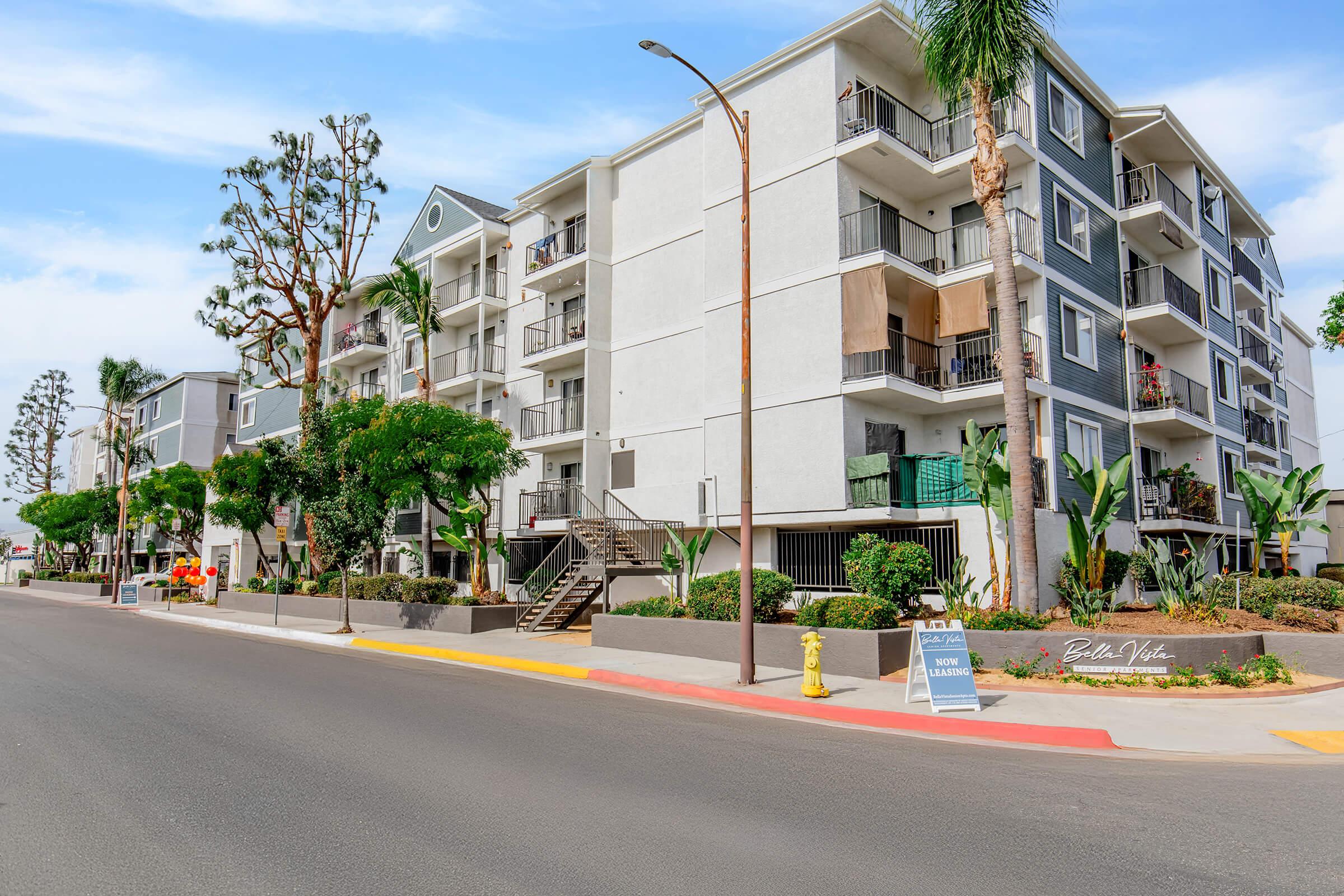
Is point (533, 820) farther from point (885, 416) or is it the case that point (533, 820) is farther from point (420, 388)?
point (420, 388)

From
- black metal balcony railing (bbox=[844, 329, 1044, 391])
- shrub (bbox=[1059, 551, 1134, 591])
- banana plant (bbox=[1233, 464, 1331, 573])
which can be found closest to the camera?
shrub (bbox=[1059, 551, 1134, 591])

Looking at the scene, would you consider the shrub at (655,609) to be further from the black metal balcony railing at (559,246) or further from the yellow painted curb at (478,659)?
Result: the black metal balcony railing at (559,246)

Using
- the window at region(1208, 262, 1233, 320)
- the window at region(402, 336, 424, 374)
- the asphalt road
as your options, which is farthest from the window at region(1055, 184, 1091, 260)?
the window at region(402, 336, 424, 374)

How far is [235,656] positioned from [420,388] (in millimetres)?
15650

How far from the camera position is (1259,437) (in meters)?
32.5

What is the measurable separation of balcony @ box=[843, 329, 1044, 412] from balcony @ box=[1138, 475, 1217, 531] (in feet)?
22.0

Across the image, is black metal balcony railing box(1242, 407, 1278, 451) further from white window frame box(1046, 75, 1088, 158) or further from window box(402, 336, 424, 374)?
window box(402, 336, 424, 374)

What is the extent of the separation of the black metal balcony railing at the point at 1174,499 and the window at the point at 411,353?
2697 cm

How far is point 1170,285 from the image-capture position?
85.9 feet

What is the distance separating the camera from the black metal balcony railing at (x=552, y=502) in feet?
87.7

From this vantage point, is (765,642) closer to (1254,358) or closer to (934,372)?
(934,372)

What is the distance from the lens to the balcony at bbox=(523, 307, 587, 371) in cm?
2744

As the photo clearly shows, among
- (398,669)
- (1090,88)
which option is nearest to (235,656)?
(398,669)

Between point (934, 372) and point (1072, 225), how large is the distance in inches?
250
